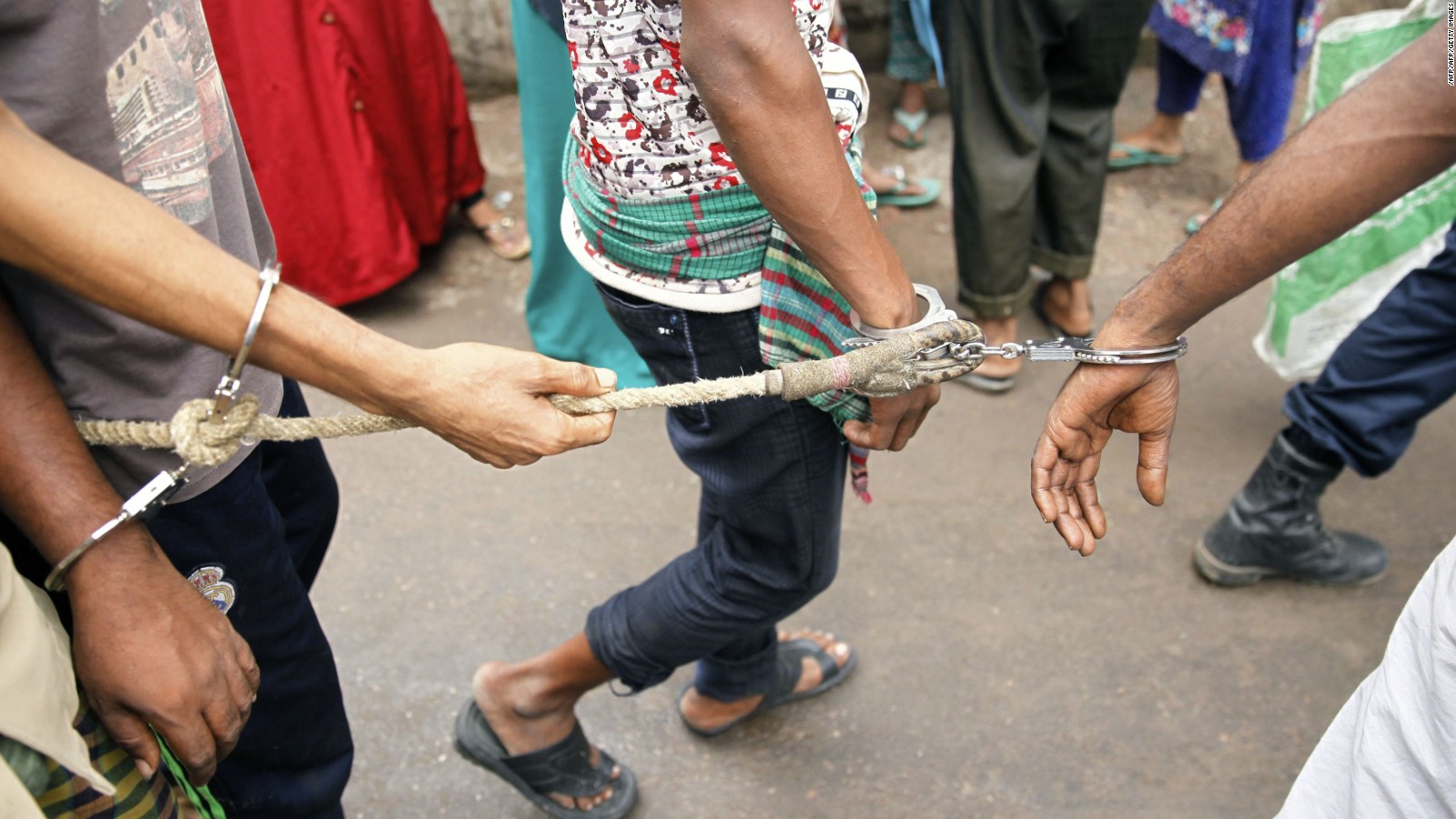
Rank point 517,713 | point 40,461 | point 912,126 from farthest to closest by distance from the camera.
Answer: point 912,126 → point 517,713 → point 40,461

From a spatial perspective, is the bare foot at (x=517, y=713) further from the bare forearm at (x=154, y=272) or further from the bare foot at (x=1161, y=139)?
the bare foot at (x=1161, y=139)

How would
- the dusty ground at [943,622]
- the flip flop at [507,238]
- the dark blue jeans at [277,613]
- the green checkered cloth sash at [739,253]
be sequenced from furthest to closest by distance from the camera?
the flip flop at [507,238] → the dusty ground at [943,622] → the green checkered cloth sash at [739,253] → the dark blue jeans at [277,613]

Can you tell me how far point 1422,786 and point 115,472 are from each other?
54.6 inches

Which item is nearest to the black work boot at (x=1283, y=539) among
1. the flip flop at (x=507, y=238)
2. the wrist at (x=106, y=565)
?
the wrist at (x=106, y=565)

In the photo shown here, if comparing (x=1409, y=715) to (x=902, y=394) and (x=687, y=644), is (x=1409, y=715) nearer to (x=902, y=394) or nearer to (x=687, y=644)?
(x=902, y=394)

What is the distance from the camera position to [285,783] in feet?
4.59

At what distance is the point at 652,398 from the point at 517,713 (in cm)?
95

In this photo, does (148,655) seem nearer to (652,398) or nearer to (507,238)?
(652,398)

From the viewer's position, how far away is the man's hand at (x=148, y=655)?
1060mm

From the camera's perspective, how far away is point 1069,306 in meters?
3.19

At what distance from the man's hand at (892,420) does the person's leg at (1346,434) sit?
47.6 inches

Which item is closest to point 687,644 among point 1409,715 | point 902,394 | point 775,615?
point 775,615

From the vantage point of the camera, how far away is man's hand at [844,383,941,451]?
4.56 feet

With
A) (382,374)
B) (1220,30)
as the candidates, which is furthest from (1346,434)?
(382,374)
